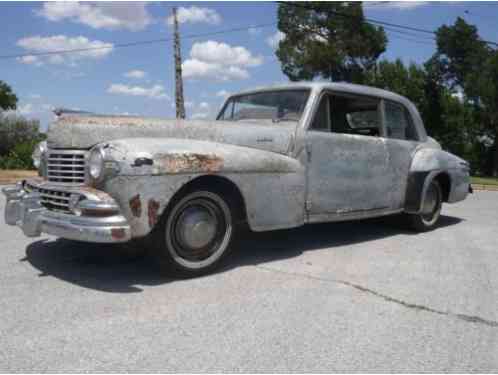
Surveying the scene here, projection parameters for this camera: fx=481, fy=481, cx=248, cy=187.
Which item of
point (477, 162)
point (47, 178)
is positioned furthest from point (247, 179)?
point (477, 162)

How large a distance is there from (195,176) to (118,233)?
731 millimetres

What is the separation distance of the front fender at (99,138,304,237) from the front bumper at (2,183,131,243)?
0.38ft

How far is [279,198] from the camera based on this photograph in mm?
4309

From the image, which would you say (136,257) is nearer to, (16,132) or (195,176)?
(195,176)

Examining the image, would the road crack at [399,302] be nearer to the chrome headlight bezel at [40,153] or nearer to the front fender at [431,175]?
the chrome headlight bezel at [40,153]

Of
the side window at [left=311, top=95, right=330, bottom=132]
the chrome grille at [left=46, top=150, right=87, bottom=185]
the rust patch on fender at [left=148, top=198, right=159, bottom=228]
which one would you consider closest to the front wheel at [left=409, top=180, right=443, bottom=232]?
the side window at [left=311, top=95, right=330, bottom=132]

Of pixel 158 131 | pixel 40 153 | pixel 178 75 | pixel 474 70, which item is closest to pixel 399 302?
pixel 158 131

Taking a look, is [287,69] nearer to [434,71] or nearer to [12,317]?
[434,71]

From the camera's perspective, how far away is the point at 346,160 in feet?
16.3

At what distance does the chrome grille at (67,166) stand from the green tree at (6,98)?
82.6 ft

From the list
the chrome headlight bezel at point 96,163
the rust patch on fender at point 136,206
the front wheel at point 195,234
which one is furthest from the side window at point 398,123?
the chrome headlight bezel at point 96,163

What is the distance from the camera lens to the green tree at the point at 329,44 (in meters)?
25.9

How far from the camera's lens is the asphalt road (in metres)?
2.47

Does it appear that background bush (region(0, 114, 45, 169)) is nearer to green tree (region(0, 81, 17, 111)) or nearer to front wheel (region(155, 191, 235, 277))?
green tree (region(0, 81, 17, 111))
